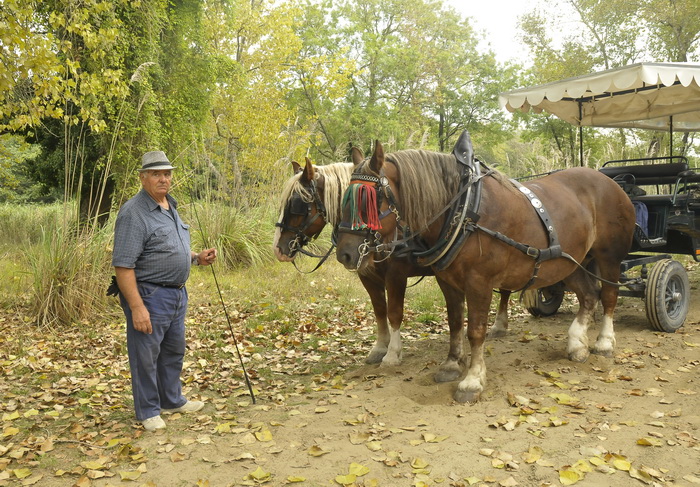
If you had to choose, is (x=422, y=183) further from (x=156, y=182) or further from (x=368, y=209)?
(x=156, y=182)

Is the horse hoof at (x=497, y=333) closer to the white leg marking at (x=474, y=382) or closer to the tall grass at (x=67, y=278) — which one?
the white leg marking at (x=474, y=382)

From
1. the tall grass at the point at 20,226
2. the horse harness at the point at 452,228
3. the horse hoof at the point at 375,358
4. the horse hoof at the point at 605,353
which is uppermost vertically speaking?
the horse harness at the point at 452,228

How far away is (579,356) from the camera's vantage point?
4816 mm

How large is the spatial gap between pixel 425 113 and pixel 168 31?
737 inches

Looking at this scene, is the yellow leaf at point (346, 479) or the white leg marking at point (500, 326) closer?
the yellow leaf at point (346, 479)

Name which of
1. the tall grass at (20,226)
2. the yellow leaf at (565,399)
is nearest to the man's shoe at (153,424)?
the yellow leaf at (565,399)

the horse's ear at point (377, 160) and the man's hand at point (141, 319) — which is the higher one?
the horse's ear at point (377, 160)

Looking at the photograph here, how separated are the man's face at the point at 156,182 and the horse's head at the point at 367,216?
126 centimetres

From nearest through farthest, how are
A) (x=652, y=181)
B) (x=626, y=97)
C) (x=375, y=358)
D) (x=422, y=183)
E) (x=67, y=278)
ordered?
(x=422, y=183) → (x=375, y=358) → (x=652, y=181) → (x=67, y=278) → (x=626, y=97)

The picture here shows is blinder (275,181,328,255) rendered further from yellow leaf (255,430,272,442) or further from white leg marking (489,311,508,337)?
white leg marking (489,311,508,337)

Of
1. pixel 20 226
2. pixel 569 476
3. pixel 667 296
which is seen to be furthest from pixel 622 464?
pixel 20 226

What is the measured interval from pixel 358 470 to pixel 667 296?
4303 mm

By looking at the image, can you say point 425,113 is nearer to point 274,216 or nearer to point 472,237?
point 274,216

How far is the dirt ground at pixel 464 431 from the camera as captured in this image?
3031 mm
